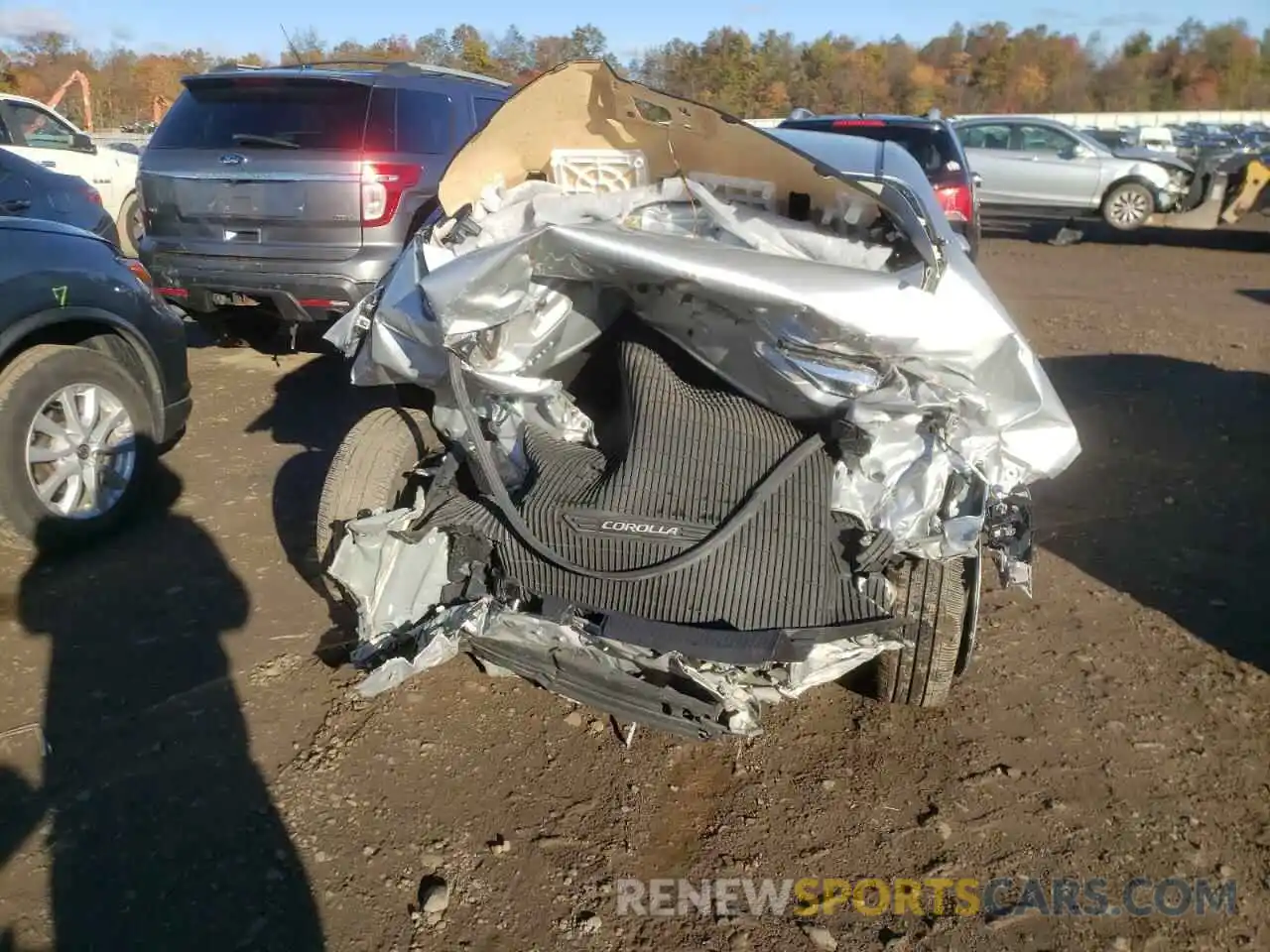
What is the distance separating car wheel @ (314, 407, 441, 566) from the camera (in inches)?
127

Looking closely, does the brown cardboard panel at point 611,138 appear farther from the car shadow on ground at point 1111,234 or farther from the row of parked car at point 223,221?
the car shadow on ground at point 1111,234

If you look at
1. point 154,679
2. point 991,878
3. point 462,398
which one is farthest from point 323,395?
point 991,878

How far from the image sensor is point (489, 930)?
8.08 ft

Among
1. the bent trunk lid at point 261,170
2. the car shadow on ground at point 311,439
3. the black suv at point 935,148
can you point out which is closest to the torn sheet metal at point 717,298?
the car shadow on ground at point 311,439

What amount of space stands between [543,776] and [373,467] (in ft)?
3.61

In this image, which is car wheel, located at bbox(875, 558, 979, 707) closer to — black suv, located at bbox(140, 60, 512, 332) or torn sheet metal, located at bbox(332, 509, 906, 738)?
torn sheet metal, located at bbox(332, 509, 906, 738)

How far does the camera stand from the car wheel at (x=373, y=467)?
323cm

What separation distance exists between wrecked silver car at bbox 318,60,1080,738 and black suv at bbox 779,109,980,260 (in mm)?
5849

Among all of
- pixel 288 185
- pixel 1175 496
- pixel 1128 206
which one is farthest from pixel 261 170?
pixel 1128 206

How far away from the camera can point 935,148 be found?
9.19 m

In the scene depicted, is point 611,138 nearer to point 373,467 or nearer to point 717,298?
point 717,298

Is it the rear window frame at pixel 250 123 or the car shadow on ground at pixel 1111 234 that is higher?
the rear window frame at pixel 250 123

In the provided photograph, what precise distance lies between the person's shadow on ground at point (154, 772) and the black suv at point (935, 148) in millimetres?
6451

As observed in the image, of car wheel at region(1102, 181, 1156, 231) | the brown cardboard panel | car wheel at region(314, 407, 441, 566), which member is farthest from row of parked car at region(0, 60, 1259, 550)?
car wheel at region(1102, 181, 1156, 231)
